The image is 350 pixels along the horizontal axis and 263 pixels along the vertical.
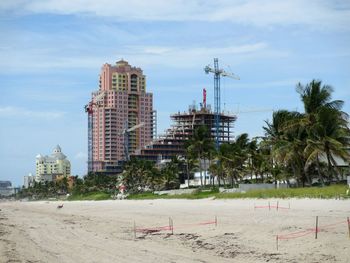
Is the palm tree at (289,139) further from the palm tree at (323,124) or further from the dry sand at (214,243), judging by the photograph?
the dry sand at (214,243)

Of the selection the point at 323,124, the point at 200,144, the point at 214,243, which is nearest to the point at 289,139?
the point at 323,124

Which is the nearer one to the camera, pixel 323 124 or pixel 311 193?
pixel 311 193

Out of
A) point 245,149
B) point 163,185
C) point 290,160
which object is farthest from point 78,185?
point 290,160

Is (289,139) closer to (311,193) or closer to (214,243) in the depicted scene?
(311,193)

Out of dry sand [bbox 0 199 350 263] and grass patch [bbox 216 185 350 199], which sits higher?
grass patch [bbox 216 185 350 199]

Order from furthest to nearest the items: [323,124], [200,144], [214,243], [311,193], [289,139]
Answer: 1. [200,144]
2. [289,139]
3. [323,124]
4. [311,193]
5. [214,243]

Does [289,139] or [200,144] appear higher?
[200,144]

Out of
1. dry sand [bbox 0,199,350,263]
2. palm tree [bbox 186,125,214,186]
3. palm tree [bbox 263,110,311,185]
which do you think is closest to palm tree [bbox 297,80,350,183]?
palm tree [bbox 263,110,311,185]

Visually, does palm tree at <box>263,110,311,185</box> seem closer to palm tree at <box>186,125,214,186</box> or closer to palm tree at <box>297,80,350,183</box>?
palm tree at <box>297,80,350,183</box>

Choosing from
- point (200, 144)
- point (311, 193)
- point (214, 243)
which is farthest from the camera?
point (200, 144)

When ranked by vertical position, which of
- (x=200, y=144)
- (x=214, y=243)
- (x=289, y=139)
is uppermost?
(x=200, y=144)

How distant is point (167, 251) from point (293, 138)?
3627cm

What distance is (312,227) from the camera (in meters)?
21.7

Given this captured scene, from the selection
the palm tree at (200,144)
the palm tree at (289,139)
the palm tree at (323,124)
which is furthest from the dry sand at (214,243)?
the palm tree at (200,144)
